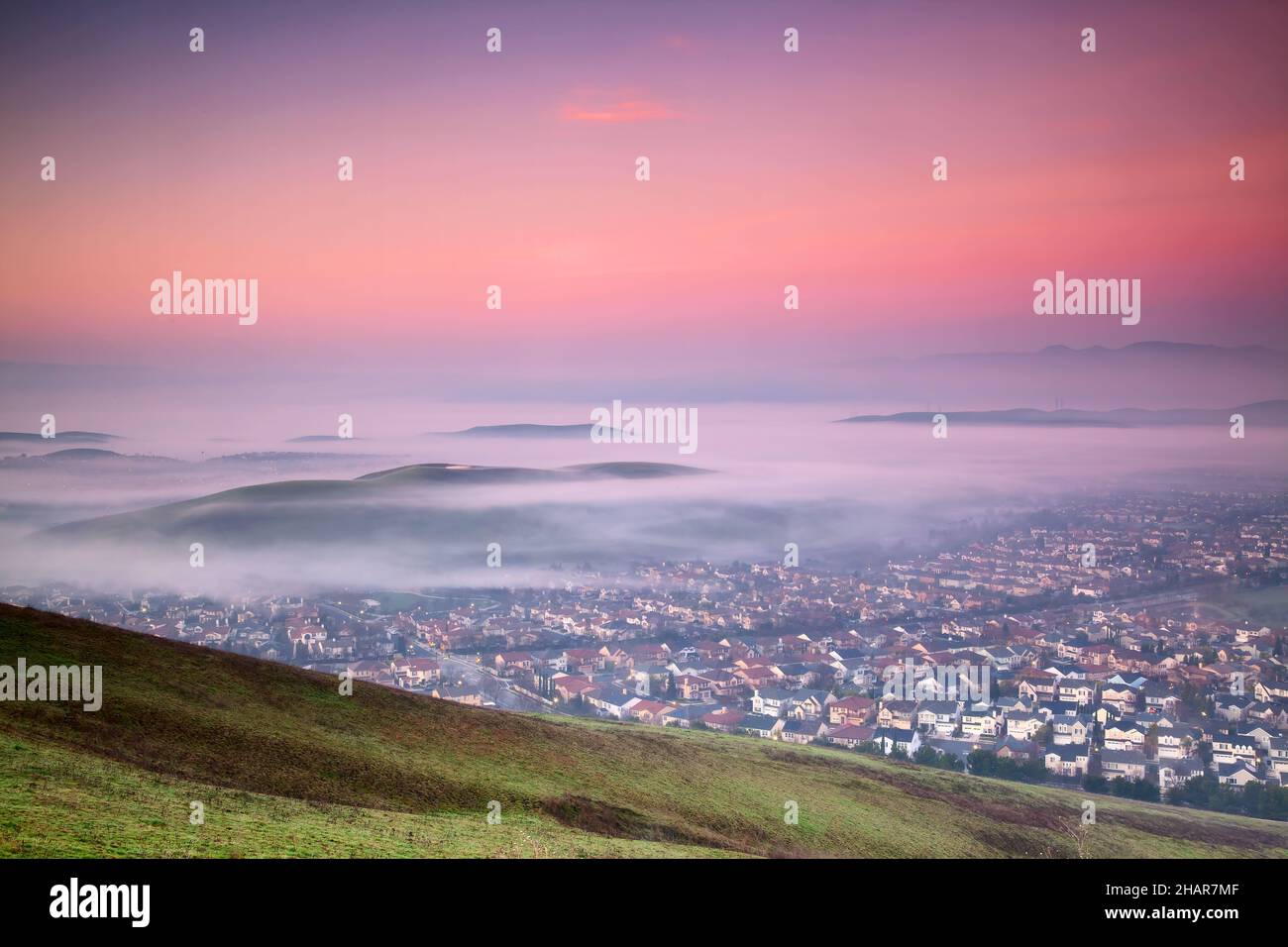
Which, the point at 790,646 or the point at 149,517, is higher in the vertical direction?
the point at 149,517

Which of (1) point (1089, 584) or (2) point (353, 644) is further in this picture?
(1) point (1089, 584)

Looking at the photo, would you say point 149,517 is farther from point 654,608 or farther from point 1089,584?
point 1089,584
